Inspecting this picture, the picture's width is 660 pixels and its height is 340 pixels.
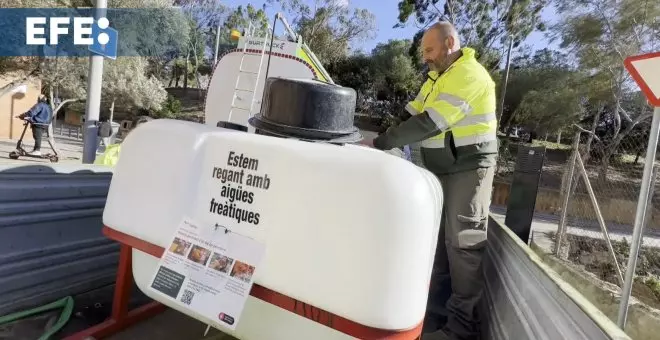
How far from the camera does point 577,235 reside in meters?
9.52

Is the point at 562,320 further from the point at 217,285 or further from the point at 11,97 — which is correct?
the point at 11,97

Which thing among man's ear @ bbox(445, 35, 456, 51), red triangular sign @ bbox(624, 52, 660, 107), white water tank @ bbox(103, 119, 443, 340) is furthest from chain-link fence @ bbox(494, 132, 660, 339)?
white water tank @ bbox(103, 119, 443, 340)

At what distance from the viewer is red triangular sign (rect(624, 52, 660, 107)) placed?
3.27 meters

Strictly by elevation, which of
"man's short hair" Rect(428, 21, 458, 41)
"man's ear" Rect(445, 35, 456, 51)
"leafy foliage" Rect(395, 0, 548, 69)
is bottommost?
"man's ear" Rect(445, 35, 456, 51)

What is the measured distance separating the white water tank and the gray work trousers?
85 centimetres

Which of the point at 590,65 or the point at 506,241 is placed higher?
the point at 590,65

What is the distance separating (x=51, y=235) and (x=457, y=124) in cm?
214

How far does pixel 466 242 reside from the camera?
2498mm

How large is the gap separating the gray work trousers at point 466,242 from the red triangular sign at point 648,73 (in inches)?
61.2

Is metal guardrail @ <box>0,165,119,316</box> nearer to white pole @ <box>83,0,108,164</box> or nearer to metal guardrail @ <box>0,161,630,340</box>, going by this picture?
metal guardrail @ <box>0,161,630,340</box>

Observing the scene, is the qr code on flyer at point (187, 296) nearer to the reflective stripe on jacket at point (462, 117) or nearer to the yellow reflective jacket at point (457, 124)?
the yellow reflective jacket at point (457, 124)

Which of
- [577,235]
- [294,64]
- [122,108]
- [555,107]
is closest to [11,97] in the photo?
[122,108]

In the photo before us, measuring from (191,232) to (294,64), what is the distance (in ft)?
13.6

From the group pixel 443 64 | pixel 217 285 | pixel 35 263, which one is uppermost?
pixel 443 64
